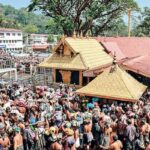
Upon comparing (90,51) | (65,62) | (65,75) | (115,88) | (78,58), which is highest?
(90,51)

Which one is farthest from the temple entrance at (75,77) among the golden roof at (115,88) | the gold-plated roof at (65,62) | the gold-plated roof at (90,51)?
the golden roof at (115,88)

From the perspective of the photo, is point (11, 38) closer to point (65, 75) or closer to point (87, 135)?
point (65, 75)

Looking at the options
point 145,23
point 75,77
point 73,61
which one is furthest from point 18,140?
point 145,23

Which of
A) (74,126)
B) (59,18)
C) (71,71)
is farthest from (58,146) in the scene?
(59,18)

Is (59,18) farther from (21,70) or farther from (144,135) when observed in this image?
(144,135)

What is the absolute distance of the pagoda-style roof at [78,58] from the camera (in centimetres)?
2288

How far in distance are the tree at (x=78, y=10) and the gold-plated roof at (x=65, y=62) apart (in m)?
17.1

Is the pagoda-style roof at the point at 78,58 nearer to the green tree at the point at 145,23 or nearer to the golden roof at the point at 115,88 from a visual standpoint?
the golden roof at the point at 115,88

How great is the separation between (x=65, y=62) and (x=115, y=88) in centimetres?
726

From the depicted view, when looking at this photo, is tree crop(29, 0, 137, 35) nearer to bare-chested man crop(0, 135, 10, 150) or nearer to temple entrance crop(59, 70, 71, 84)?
temple entrance crop(59, 70, 71, 84)

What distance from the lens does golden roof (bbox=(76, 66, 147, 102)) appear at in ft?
54.3

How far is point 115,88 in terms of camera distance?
55.8 feet

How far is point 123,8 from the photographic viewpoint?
4428cm

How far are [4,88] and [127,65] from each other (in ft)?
25.3
